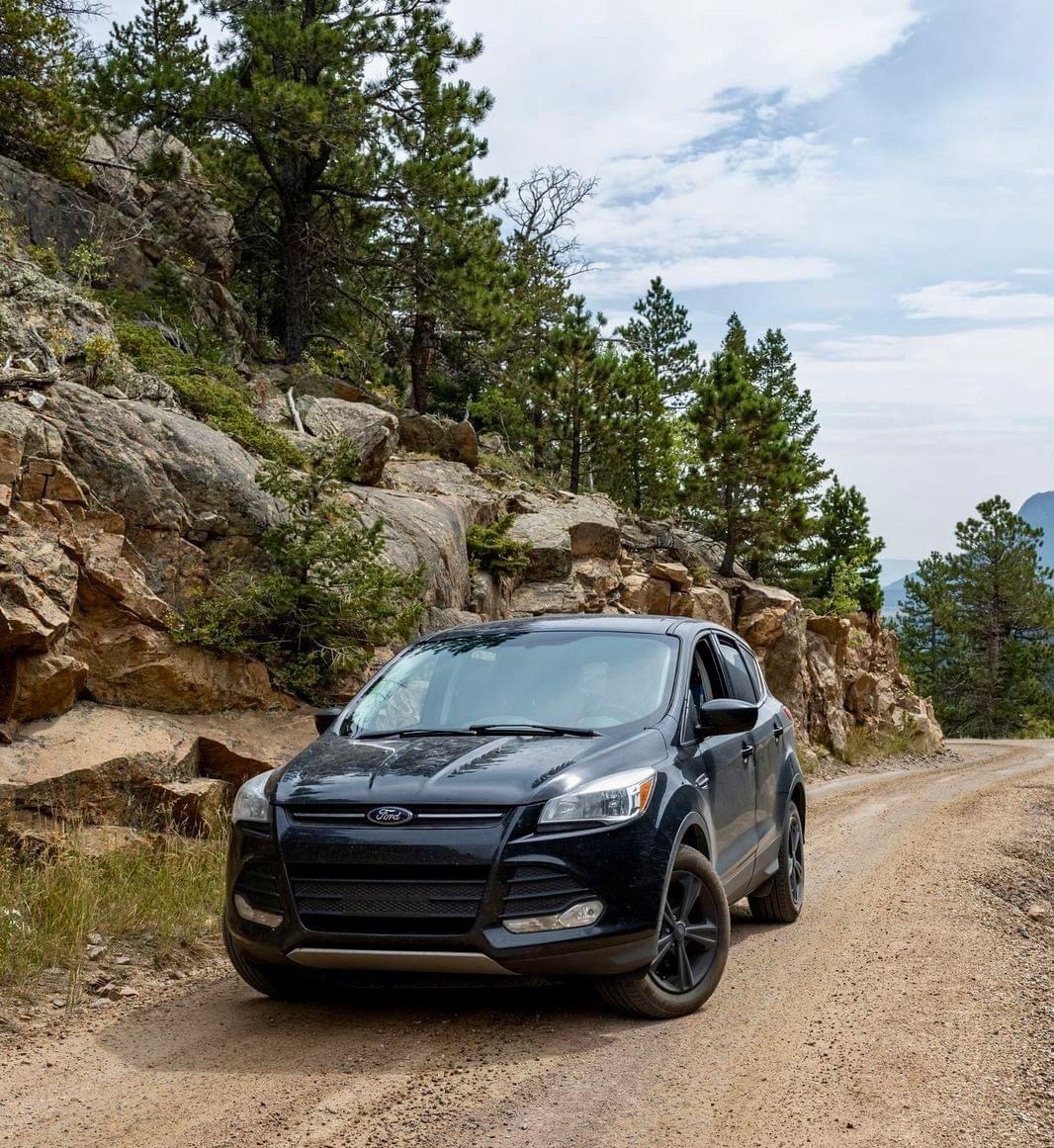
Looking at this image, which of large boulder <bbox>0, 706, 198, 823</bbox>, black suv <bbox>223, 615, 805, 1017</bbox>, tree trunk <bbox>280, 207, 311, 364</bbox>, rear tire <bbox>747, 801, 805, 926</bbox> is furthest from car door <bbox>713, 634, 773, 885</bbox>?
tree trunk <bbox>280, 207, 311, 364</bbox>

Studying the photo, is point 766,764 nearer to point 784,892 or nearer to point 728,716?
point 784,892

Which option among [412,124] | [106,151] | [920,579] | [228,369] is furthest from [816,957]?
[920,579]

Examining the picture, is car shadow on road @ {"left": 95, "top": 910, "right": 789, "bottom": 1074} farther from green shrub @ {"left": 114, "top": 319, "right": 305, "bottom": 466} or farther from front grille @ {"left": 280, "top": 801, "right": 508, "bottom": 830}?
green shrub @ {"left": 114, "top": 319, "right": 305, "bottom": 466}

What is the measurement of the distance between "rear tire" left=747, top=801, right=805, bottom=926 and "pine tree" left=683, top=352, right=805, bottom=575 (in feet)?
76.5

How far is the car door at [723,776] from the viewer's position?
5.89 m

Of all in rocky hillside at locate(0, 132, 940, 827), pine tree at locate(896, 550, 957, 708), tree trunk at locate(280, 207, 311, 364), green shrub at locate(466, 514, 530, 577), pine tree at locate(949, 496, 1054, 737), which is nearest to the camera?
rocky hillside at locate(0, 132, 940, 827)

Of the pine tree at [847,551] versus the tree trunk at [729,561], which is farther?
the pine tree at [847,551]

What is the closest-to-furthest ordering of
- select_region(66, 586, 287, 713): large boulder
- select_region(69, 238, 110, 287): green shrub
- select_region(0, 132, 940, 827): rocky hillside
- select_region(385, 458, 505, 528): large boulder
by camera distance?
select_region(0, 132, 940, 827): rocky hillside
select_region(66, 586, 287, 713): large boulder
select_region(69, 238, 110, 287): green shrub
select_region(385, 458, 505, 528): large boulder

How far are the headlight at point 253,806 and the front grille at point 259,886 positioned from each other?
197mm

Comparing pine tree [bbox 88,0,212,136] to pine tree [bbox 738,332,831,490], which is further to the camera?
pine tree [bbox 738,332,831,490]

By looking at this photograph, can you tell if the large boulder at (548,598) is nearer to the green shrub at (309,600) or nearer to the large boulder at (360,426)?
the large boulder at (360,426)

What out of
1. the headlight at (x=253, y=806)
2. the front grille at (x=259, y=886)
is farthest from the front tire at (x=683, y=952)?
the headlight at (x=253, y=806)

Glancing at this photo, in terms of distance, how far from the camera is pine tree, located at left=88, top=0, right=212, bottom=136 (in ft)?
62.2

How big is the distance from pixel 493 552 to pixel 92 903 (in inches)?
499
